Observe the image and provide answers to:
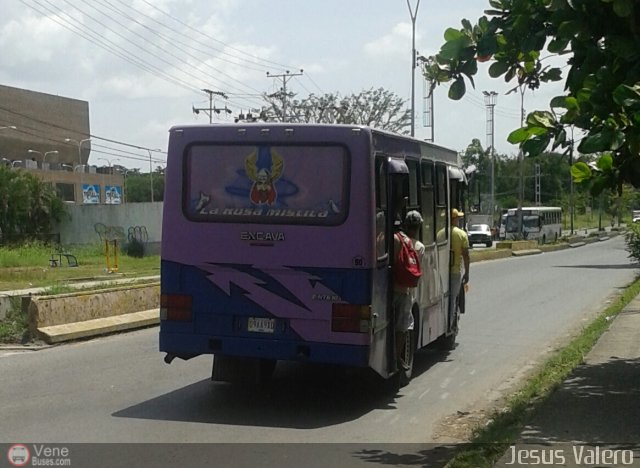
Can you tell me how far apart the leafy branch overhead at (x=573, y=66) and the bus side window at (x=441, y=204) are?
3231 mm

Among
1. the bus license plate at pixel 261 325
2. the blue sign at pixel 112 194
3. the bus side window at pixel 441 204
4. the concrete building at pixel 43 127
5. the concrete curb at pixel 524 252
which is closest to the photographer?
the bus license plate at pixel 261 325

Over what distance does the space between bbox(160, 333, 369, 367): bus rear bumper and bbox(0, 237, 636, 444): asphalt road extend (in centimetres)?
56

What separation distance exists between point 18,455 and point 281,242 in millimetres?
3243

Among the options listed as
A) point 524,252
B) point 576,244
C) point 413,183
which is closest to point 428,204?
point 413,183

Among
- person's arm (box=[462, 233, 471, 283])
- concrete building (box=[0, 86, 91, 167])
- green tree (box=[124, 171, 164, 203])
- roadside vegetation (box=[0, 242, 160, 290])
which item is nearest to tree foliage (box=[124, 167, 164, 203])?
green tree (box=[124, 171, 164, 203])

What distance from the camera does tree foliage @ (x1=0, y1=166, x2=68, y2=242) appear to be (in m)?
63.6

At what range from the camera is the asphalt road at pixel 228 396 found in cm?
853

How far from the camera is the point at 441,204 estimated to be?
1255cm

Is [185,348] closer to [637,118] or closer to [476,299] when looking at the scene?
[637,118]

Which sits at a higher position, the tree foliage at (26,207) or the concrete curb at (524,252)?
the tree foliage at (26,207)

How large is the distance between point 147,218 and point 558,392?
2188 inches

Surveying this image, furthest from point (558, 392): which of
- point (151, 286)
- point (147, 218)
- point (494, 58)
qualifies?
point (147, 218)

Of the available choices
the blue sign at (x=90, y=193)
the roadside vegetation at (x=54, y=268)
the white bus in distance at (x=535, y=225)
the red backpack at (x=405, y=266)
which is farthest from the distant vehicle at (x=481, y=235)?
the red backpack at (x=405, y=266)

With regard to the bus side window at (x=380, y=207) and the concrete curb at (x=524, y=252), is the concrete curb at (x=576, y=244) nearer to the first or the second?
the concrete curb at (x=524, y=252)
